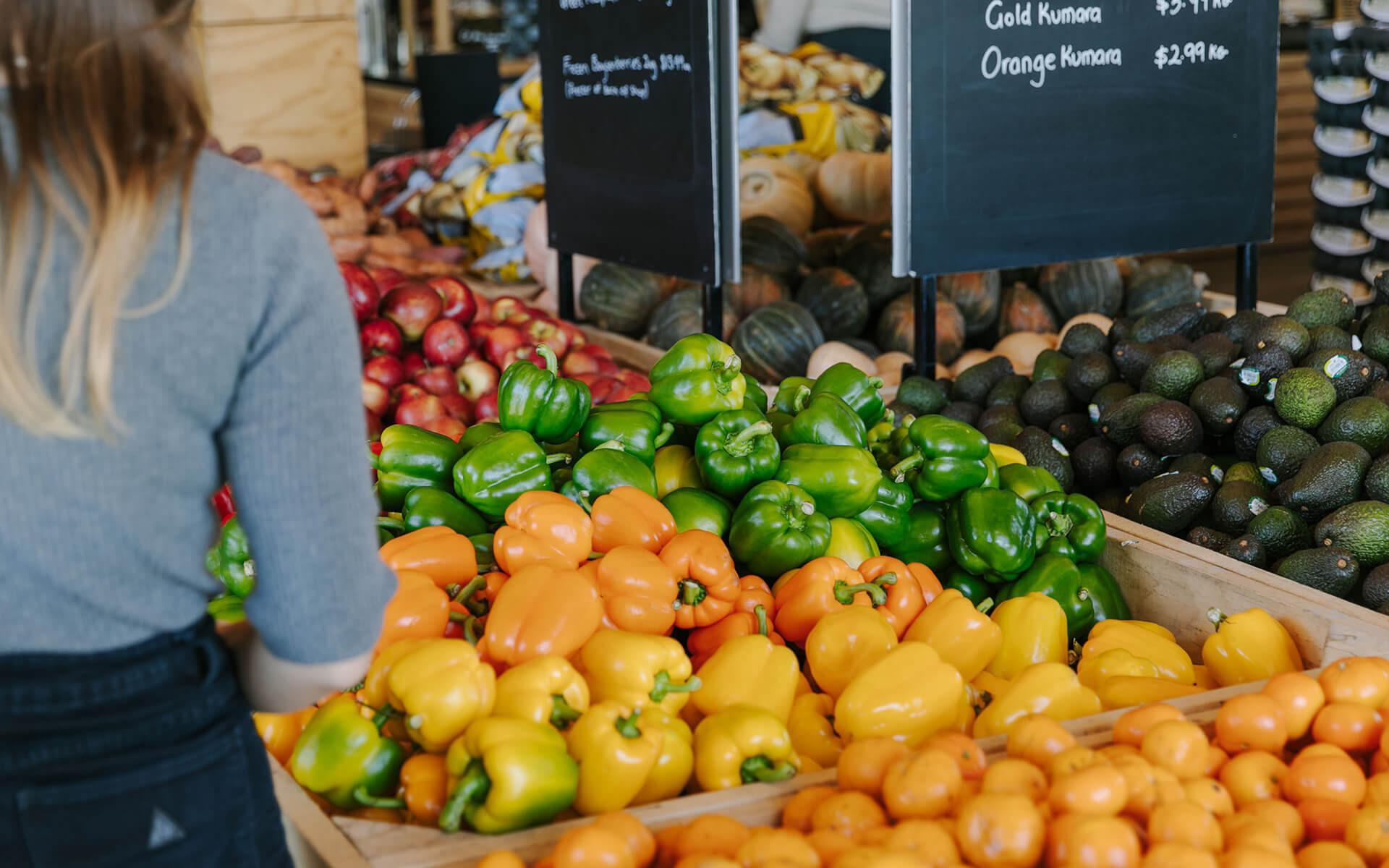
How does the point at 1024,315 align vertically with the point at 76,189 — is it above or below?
below

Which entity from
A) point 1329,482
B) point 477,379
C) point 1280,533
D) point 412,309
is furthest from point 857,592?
point 412,309

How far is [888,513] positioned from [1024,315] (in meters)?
1.79

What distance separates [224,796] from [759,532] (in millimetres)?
1024

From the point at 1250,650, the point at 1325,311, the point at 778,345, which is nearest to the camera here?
the point at 1250,650

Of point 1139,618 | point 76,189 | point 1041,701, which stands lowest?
point 1139,618

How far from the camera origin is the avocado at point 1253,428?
2512mm

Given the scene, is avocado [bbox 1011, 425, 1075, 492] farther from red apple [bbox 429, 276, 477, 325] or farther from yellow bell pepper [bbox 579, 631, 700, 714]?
red apple [bbox 429, 276, 477, 325]

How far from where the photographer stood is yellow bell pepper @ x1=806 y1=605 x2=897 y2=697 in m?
1.80

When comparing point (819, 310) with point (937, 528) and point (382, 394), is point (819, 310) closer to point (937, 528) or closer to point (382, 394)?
point (382, 394)

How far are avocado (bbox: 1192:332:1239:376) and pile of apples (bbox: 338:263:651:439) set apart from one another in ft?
4.16

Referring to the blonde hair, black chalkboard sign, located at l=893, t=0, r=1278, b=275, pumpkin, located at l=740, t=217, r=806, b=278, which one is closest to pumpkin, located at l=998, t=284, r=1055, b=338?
black chalkboard sign, located at l=893, t=0, r=1278, b=275

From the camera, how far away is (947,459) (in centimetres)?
225

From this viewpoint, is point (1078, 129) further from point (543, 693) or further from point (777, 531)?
point (543, 693)

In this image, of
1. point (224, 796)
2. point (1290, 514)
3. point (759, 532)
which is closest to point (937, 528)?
point (759, 532)
